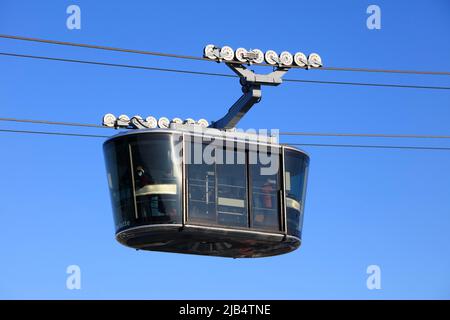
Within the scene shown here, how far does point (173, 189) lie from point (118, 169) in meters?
1.57

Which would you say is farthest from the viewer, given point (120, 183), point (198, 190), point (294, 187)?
point (294, 187)

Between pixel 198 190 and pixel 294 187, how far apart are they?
270 cm

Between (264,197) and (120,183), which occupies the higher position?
(120,183)

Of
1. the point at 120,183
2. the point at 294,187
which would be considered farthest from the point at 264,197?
the point at 120,183

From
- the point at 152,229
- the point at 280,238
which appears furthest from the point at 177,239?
the point at 280,238

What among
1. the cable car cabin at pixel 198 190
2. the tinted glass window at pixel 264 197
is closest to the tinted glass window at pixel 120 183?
the cable car cabin at pixel 198 190

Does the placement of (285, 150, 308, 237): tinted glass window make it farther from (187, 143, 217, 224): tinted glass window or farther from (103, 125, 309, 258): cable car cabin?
(187, 143, 217, 224): tinted glass window

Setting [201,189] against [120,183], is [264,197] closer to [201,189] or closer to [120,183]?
[201,189]

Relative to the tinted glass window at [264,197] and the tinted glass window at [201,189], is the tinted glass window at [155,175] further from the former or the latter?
the tinted glass window at [264,197]

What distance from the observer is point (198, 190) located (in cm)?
2819

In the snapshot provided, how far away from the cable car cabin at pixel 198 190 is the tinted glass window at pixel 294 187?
77 mm

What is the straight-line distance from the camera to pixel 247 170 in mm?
28703
